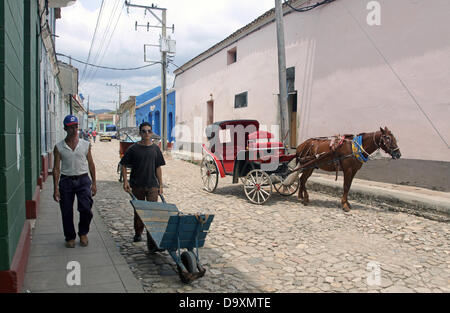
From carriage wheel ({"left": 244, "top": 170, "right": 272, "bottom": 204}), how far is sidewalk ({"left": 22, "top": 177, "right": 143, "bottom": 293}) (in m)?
3.31

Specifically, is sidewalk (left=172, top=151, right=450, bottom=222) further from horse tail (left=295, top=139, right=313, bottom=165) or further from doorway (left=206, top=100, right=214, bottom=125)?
doorway (left=206, top=100, right=214, bottom=125)

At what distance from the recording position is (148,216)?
4.00 m

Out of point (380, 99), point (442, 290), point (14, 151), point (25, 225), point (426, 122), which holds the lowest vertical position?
point (442, 290)

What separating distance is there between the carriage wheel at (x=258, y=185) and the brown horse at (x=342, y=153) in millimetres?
746

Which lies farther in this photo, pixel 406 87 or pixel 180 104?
pixel 180 104

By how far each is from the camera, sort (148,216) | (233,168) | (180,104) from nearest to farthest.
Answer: (148,216)
(233,168)
(180,104)

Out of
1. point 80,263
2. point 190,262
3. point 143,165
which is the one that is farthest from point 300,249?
point 80,263

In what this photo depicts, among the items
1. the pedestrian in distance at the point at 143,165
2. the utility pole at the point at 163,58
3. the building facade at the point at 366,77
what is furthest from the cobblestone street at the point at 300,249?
the utility pole at the point at 163,58

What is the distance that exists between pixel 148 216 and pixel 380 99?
263 inches

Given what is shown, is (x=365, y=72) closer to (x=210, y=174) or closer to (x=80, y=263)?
(x=210, y=174)

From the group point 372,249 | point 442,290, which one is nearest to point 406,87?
point 372,249

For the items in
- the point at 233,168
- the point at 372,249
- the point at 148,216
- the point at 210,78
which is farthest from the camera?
the point at 210,78

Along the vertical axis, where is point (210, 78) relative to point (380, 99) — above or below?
above
